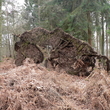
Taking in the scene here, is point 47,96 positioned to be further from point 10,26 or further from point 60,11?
point 10,26

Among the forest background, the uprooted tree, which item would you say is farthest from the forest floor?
the forest background

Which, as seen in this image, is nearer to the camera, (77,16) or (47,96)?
(47,96)

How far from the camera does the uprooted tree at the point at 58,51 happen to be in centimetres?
798

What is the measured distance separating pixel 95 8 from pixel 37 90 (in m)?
9.10

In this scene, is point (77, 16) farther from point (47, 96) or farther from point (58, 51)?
point (47, 96)

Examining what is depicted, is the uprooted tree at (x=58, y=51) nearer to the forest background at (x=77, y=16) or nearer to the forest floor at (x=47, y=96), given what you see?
the forest background at (x=77, y=16)

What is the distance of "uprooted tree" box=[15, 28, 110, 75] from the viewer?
798cm

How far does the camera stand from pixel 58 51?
8656mm

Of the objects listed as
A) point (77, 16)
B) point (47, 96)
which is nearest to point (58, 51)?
point (77, 16)

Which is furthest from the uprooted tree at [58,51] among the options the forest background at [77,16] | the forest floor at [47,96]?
the forest floor at [47,96]

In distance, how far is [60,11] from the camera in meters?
12.6

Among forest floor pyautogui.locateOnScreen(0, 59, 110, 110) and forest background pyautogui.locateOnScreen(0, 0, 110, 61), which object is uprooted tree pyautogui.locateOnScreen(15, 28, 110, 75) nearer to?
forest background pyautogui.locateOnScreen(0, 0, 110, 61)

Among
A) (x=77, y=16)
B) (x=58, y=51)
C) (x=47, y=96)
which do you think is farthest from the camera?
(x=77, y=16)

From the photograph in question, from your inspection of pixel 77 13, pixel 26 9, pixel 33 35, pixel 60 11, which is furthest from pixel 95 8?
pixel 26 9
